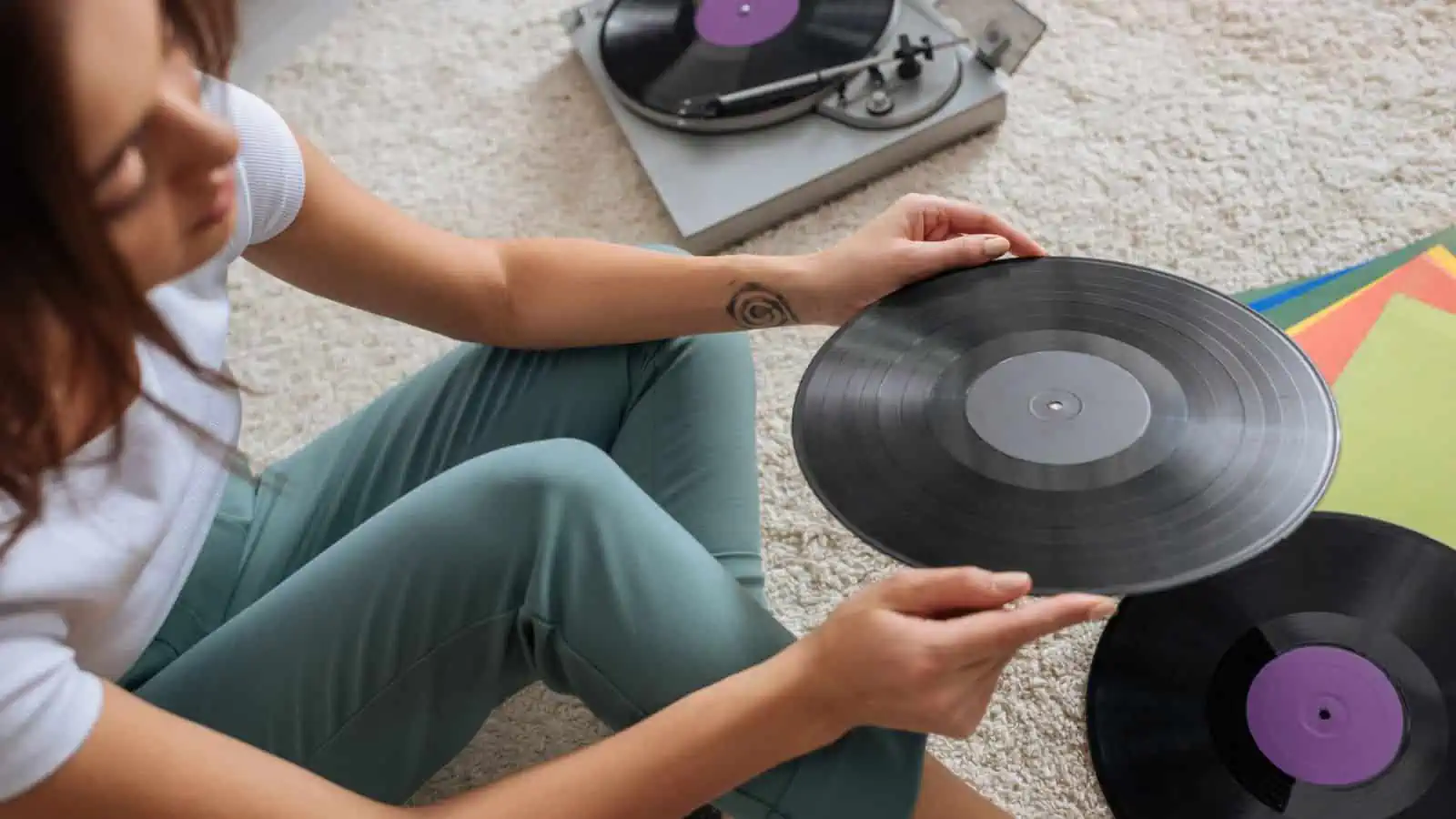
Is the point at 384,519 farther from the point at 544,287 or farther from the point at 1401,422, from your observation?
the point at 1401,422

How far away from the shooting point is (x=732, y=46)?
1.37m

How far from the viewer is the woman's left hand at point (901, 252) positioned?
78 centimetres

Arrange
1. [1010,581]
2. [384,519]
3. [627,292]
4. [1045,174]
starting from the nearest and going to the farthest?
[1010,581]
[384,519]
[627,292]
[1045,174]

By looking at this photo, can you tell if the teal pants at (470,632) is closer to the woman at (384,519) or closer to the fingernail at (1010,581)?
the woman at (384,519)

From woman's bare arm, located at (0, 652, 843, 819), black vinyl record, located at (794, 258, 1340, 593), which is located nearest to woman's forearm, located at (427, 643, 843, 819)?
woman's bare arm, located at (0, 652, 843, 819)

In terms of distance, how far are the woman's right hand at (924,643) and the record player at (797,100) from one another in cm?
72

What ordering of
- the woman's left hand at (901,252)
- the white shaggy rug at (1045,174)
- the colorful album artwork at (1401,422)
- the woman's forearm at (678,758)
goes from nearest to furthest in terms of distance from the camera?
the woman's forearm at (678,758) → the woman's left hand at (901,252) → the colorful album artwork at (1401,422) → the white shaggy rug at (1045,174)

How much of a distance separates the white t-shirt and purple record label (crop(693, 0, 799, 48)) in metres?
0.73

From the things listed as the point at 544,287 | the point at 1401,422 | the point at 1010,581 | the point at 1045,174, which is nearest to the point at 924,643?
the point at 1010,581

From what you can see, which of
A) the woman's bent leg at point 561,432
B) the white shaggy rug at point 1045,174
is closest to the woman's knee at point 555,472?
the woman's bent leg at point 561,432

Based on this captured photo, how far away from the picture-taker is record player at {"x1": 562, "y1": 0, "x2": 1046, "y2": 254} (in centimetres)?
129

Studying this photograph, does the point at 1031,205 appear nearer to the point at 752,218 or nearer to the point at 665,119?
Result: the point at 752,218

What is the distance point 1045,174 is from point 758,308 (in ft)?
1.87

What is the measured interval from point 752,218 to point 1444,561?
73 cm
